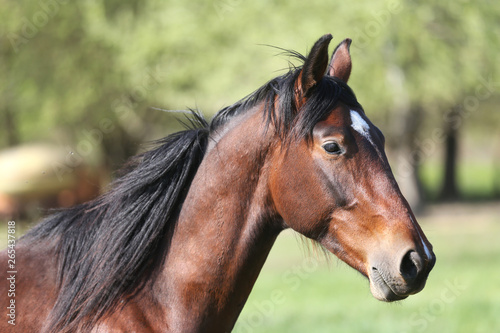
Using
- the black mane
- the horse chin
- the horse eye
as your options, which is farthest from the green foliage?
the horse chin

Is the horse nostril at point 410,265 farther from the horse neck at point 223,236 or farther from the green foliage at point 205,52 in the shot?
the green foliage at point 205,52

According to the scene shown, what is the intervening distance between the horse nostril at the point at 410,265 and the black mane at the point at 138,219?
2.29 ft

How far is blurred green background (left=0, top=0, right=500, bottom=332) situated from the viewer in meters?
17.8

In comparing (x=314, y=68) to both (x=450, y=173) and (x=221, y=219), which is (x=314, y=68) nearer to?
(x=221, y=219)

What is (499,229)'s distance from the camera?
71.4 feet

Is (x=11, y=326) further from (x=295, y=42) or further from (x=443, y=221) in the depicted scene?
(x=443, y=221)

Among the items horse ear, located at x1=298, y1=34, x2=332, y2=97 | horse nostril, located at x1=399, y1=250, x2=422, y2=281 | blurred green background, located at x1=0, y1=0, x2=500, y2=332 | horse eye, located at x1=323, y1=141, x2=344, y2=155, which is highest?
horse ear, located at x1=298, y1=34, x2=332, y2=97

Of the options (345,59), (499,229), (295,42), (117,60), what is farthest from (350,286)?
(117,60)

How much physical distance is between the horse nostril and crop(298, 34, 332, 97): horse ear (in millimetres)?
890

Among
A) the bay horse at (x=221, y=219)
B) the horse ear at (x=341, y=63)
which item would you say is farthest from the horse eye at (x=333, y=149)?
the horse ear at (x=341, y=63)

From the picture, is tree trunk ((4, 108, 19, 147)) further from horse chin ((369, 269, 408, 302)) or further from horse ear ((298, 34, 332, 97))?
horse chin ((369, 269, 408, 302))

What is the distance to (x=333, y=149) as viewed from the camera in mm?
2850

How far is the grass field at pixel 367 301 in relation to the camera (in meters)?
8.26

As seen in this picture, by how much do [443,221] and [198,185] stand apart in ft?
72.8
